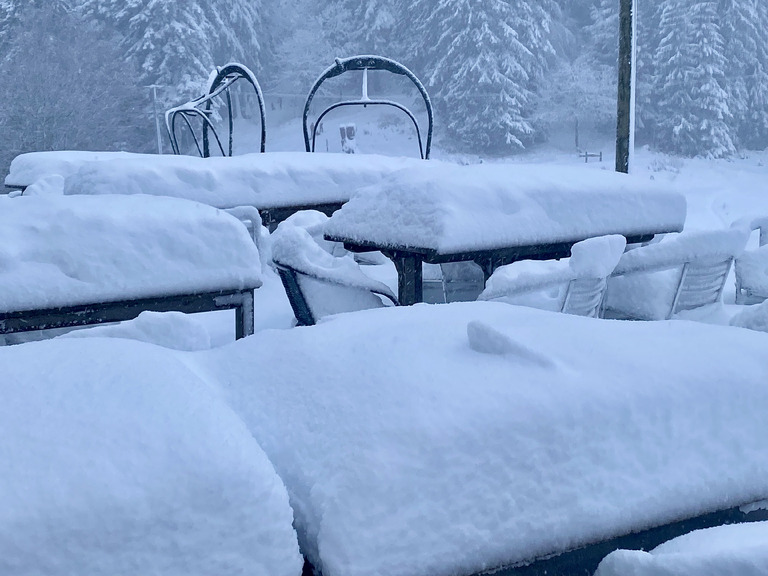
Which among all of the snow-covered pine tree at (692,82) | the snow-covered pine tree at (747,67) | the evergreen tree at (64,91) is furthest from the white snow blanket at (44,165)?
the snow-covered pine tree at (747,67)

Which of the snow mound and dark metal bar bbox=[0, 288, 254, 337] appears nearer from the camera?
the snow mound

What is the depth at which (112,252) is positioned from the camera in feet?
9.21

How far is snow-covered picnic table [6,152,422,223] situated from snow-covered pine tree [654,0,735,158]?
21.4m

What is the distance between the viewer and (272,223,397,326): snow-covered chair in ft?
11.5

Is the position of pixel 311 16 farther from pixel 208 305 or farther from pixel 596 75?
pixel 208 305

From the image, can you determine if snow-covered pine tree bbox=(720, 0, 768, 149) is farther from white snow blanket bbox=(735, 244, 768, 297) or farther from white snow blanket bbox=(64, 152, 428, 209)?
white snow blanket bbox=(735, 244, 768, 297)

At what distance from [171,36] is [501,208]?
28569mm

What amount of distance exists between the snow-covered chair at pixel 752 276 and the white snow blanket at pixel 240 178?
8.57 ft

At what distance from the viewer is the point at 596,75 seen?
2947 centimetres

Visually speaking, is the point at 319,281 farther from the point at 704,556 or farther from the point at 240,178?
the point at 704,556

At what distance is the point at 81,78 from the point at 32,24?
2722 millimetres

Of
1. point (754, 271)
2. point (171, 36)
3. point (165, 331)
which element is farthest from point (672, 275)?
point (171, 36)

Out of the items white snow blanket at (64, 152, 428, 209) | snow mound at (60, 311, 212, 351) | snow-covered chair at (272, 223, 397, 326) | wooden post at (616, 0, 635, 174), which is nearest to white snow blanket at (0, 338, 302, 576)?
snow mound at (60, 311, 212, 351)

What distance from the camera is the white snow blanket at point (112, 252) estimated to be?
266cm
